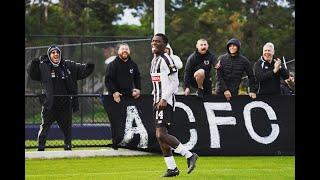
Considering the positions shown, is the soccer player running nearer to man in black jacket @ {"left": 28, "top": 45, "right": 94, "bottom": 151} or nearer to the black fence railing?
man in black jacket @ {"left": 28, "top": 45, "right": 94, "bottom": 151}

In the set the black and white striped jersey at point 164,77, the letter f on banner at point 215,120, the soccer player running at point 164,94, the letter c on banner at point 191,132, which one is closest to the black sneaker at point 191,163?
the soccer player running at point 164,94

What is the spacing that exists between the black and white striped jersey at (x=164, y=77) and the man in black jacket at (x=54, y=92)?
3.83m

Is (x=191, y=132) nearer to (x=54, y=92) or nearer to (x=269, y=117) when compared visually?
(x=269, y=117)

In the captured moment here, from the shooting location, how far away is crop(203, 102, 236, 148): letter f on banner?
16.6m

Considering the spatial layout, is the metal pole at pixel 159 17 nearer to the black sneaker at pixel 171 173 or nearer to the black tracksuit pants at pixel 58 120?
the black tracksuit pants at pixel 58 120

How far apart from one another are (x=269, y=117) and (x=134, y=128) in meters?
2.79

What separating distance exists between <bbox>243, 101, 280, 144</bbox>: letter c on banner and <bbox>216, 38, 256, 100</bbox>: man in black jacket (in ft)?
0.73

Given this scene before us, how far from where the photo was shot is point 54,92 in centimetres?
1642

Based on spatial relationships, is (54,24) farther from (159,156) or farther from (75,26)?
(159,156)

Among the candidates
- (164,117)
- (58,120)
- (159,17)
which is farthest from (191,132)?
(164,117)

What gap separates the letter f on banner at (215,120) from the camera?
16641 millimetres

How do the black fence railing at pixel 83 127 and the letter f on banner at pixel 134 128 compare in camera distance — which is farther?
the black fence railing at pixel 83 127
